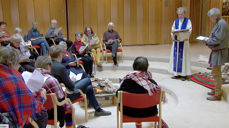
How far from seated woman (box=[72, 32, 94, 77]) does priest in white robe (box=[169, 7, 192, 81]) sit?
215cm

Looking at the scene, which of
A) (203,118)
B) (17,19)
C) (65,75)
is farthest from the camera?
(17,19)

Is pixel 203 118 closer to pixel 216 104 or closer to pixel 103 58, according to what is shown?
pixel 216 104

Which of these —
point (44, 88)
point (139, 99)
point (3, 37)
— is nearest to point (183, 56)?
point (139, 99)

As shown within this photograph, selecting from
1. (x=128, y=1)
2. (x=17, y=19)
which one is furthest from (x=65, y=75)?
(x=128, y=1)

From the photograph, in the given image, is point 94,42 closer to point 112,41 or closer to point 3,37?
point 112,41

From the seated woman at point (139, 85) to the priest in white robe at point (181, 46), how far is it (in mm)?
Answer: 2877

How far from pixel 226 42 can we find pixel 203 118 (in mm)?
1373

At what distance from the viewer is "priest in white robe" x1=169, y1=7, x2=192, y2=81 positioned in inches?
210

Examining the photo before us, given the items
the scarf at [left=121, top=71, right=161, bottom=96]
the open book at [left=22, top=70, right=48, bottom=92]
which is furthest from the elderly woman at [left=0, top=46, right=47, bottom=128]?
the scarf at [left=121, top=71, right=161, bottom=96]

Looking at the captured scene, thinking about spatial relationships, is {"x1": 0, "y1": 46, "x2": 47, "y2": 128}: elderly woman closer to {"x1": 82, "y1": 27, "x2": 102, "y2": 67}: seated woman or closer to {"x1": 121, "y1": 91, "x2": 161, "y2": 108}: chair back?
{"x1": 121, "y1": 91, "x2": 161, "y2": 108}: chair back

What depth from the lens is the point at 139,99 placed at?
8.54 feet

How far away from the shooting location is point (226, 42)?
13.1 feet

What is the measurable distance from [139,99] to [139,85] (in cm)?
17

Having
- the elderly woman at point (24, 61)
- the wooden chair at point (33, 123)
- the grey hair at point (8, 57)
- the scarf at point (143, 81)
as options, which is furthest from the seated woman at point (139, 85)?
the elderly woman at point (24, 61)
